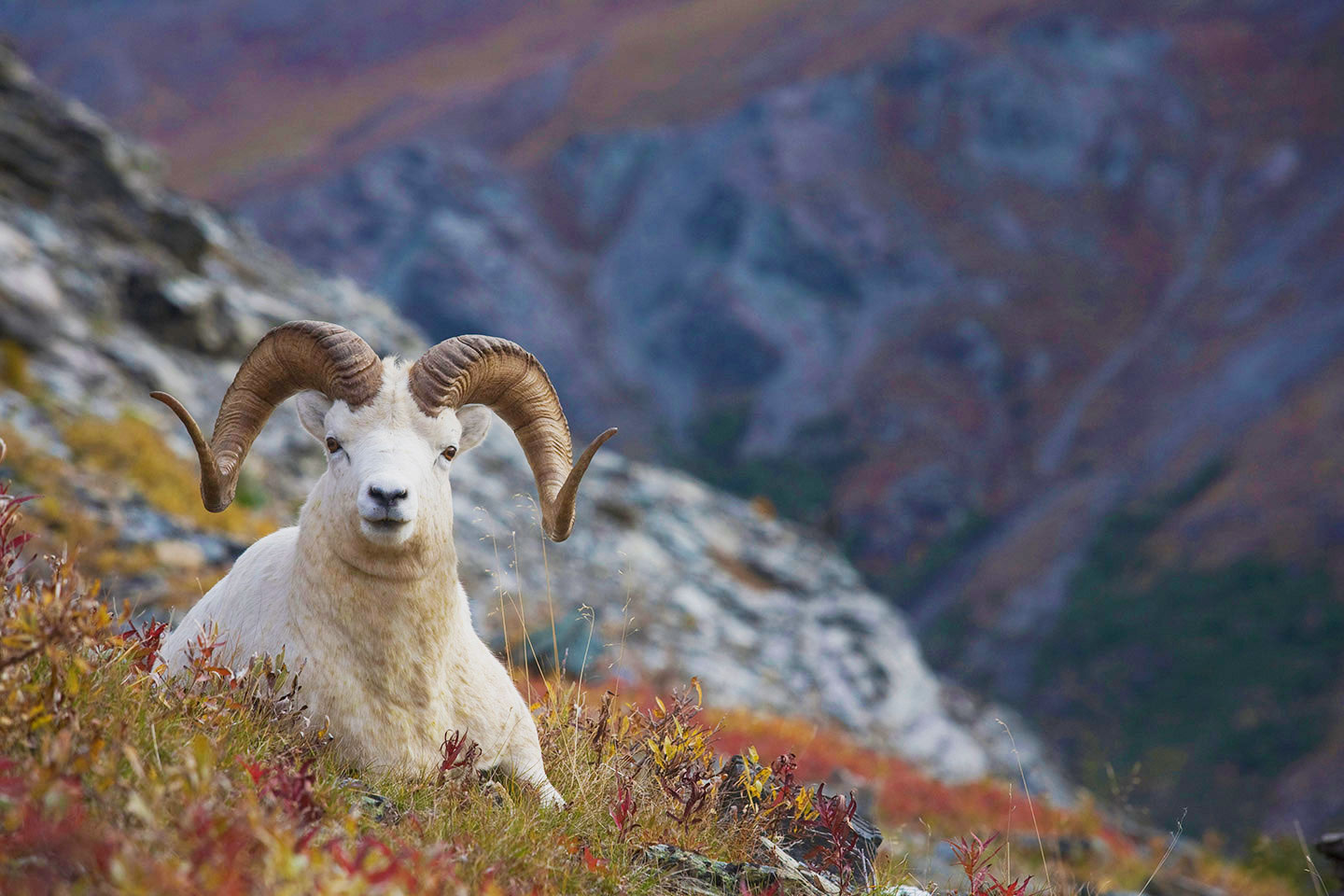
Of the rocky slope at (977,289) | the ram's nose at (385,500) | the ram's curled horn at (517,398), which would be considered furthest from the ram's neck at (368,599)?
the rocky slope at (977,289)

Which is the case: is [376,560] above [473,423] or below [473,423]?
below

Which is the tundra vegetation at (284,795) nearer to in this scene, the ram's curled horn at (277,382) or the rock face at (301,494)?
the ram's curled horn at (277,382)

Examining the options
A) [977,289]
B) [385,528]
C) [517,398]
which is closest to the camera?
[385,528]

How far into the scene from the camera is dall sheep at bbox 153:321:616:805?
4.29m

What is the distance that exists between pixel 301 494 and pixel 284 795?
13.5 m

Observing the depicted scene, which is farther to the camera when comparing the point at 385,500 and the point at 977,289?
the point at 977,289

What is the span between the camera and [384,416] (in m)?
4.66

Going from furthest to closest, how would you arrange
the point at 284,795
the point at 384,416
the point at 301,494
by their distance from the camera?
the point at 301,494 → the point at 384,416 → the point at 284,795

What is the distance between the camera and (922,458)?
84312mm

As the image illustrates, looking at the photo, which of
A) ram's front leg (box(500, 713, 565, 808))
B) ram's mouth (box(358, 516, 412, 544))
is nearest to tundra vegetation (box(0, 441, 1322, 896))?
ram's front leg (box(500, 713, 565, 808))

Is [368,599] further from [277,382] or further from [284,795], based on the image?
[284,795]

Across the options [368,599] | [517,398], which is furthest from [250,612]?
[517,398]

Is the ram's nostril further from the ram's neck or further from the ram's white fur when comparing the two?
the ram's neck

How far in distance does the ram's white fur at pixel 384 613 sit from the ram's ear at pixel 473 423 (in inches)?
8.5
